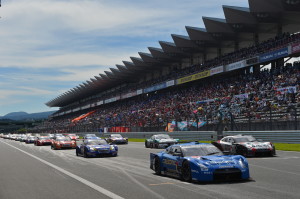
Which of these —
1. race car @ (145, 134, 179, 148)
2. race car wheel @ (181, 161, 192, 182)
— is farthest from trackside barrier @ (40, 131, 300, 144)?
race car wheel @ (181, 161, 192, 182)

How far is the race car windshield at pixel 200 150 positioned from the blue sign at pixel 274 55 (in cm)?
2687

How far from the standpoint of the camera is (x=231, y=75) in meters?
50.8

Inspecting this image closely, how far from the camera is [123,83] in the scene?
307ft

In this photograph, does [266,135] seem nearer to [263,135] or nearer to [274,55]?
[263,135]

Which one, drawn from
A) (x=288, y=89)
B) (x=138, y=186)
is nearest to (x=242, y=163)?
(x=138, y=186)

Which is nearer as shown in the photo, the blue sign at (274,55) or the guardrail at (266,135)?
the guardrail at (266,135)

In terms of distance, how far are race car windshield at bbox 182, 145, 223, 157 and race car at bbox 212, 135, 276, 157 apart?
596 cm

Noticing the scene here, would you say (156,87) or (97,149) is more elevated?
(156,87)

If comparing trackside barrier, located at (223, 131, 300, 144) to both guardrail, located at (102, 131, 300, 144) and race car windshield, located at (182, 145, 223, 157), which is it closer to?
guardrail, located at (102, 131, 300, 144)

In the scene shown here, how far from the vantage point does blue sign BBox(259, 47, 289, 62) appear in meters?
35.4

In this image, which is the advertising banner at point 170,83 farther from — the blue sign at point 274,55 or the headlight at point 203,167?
the headlight at point 203,167

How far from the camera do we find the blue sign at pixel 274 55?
35.4m

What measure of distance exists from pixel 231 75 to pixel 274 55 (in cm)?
1405

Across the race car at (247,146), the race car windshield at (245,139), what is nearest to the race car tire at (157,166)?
the race car at (247,146)
